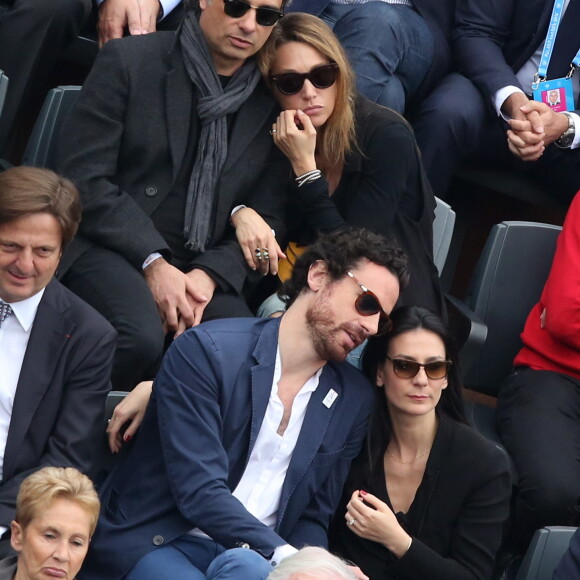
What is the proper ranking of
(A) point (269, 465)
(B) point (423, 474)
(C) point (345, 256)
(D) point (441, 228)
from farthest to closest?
(D) point (441, 228)
(B) point (423, 474)
(C) point (345, 256)
(A) point (269, 465)

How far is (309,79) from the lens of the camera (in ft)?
13.0

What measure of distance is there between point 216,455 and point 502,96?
2236mm

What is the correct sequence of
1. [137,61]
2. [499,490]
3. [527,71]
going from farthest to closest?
[527,71]
[137,61]
[499,490]

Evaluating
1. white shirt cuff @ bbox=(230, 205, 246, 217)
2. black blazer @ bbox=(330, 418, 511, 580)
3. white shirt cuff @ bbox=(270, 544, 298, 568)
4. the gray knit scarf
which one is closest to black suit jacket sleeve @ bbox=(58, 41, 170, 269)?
the gray knit scarf

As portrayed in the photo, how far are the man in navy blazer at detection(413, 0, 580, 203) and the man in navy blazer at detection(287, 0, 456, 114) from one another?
9 centimetres

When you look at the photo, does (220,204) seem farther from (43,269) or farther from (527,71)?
(527,71)

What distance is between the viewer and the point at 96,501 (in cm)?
296

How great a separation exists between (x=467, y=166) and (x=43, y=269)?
7.64ft

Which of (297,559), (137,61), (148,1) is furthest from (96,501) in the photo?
(148,1)

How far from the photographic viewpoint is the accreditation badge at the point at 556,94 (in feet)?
16.0

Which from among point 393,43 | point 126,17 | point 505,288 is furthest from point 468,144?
point 126,17

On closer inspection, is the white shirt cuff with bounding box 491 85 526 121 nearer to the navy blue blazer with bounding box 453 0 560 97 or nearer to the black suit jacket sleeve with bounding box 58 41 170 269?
the navy blue blazer with bounding box 453 0 560 97

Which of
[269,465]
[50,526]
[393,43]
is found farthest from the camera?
[393,43]

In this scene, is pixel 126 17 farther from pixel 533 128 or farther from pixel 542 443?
pixel 542 443
